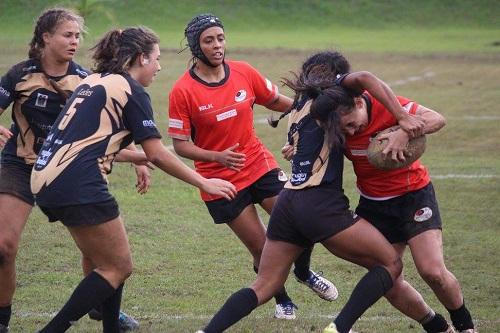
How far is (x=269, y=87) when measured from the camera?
7.61m

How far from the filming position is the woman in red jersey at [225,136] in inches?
284

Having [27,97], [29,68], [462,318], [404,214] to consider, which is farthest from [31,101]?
[462,318]

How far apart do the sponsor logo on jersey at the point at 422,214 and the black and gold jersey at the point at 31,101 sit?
2.40 m

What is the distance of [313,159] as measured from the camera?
613cm

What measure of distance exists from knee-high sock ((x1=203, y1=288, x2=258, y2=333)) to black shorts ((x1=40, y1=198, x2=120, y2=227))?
82cm

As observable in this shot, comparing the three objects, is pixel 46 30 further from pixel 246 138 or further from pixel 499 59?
pixel 499 59

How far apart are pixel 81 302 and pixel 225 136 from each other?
72.7 inches

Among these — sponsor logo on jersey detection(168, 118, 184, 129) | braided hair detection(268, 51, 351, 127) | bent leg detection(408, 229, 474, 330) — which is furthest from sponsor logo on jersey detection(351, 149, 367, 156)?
sponsor logo on jersey detection(168, 118, 184, 129)

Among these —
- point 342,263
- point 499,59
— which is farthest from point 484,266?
point 499,59

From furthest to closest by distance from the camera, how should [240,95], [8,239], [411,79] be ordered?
1. [411,79]
2. [240,95]
3. [8,239]

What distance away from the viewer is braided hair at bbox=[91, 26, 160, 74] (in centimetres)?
616

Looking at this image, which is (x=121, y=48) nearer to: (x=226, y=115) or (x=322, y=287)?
(x=226, y=115)

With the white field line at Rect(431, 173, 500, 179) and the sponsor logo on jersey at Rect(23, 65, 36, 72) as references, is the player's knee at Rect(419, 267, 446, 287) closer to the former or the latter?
the sponsor logo on jersey at Rect(23, 65, 36, 72)

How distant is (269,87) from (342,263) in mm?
2101
